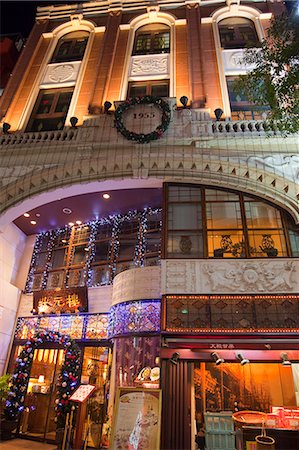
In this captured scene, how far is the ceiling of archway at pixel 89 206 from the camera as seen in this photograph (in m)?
11.7

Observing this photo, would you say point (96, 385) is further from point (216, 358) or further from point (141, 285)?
point (216, 358)

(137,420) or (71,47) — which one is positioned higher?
(71,47)

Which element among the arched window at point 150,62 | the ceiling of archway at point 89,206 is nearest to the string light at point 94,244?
the ceiling of archway at point 89,206

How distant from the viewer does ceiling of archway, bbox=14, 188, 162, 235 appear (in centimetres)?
1172

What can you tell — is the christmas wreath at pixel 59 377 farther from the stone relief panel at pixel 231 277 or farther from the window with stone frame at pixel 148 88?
the window with stone frame at pixel 148 88

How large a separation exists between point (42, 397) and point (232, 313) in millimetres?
6969

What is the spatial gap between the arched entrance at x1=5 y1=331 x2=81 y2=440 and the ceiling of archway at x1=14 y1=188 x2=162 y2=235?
4575 mm

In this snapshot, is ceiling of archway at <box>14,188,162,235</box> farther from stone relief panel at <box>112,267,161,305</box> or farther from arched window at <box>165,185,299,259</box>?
stone relief panel at <box>112,267,161,305</box>

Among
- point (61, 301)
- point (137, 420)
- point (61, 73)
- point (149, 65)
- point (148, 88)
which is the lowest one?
point (137, 420)

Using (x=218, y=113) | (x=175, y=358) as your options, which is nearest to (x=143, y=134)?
(x=218, y=113)

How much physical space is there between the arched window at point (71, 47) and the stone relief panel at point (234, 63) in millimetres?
7127

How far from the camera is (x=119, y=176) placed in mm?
10875

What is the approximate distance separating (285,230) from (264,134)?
139 inches

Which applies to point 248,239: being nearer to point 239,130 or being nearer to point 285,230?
point 285,230
